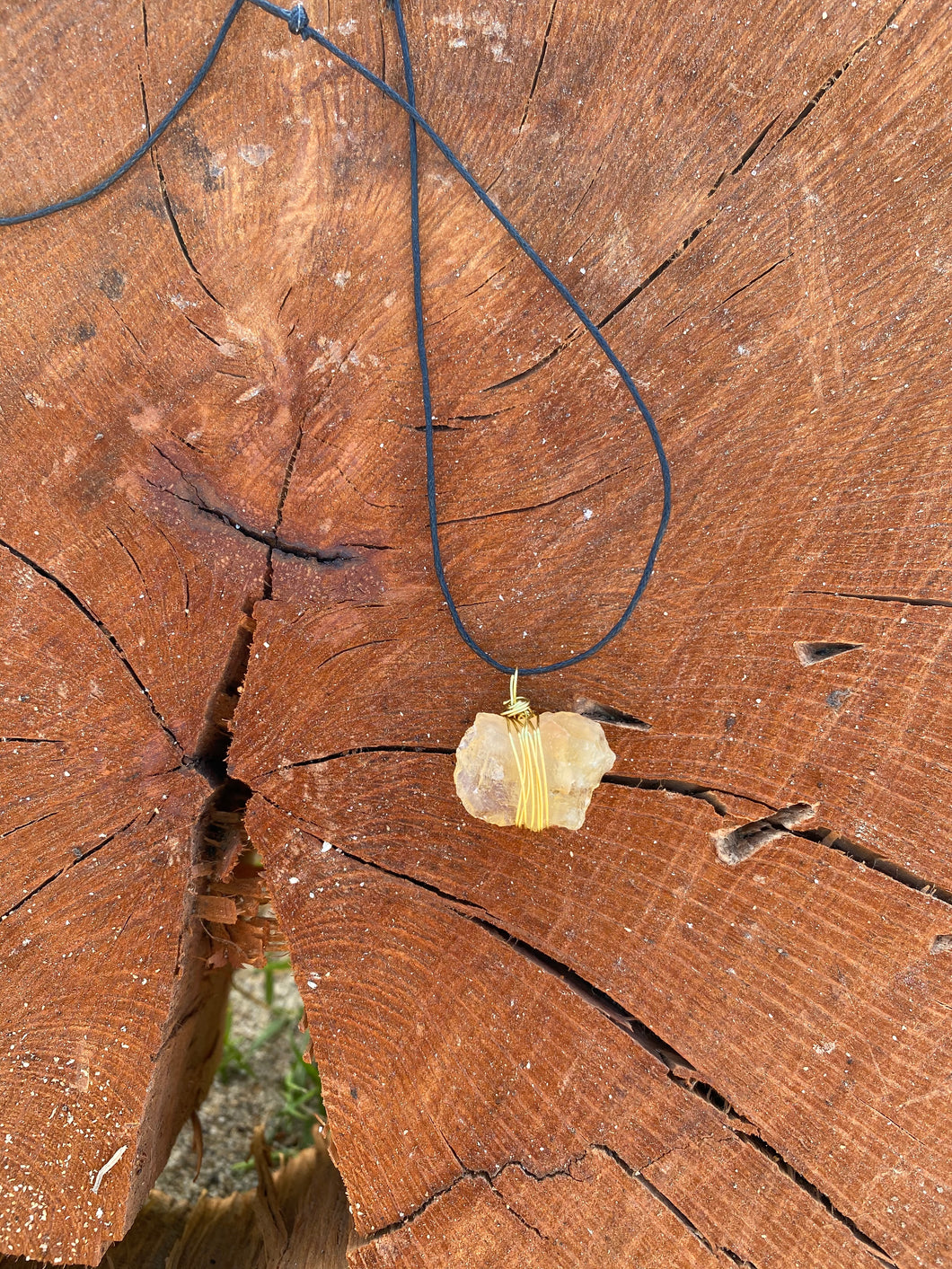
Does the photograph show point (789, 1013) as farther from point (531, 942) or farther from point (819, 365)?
point (819, 365)

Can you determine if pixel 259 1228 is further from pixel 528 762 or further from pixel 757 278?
pixel 757 278

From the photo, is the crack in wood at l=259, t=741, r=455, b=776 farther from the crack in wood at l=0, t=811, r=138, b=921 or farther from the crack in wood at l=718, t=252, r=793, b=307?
the crack in wood at l=718, t=252, r=793, b=307

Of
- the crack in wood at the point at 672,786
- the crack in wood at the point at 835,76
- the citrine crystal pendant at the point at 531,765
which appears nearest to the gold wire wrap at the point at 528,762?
the citrine crystal pendant at the point at 531,765

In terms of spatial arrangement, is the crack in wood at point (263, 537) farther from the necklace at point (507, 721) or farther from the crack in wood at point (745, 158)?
the crack in wood at point (745, 158)

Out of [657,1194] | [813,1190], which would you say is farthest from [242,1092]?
[813,1190]

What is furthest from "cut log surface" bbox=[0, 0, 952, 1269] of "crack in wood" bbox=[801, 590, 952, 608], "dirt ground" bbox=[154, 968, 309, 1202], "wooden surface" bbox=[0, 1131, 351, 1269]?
"dirt ground" bbox=[154, 968, 309, 1202]

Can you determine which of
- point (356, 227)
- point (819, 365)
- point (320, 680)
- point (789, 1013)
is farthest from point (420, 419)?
point (789, 1013)
